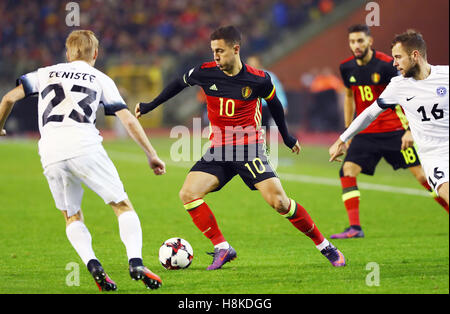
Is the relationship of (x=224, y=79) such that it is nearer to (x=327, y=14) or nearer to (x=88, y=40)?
(x=88, y=40)

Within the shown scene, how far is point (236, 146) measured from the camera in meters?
7.45

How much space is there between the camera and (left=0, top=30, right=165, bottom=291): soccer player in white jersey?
611 centimetres

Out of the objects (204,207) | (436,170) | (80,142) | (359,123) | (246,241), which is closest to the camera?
(80,142)

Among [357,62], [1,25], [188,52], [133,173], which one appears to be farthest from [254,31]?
[357,62]

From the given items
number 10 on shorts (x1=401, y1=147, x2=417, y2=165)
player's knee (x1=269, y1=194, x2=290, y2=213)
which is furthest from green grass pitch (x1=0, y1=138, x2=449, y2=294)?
number 10 on shorts (x1=401, y1=147, x2=417, y2=165)

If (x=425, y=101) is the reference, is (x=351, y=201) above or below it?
below

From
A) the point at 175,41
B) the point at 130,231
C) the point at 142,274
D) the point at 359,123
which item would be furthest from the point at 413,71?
the point at 175,41

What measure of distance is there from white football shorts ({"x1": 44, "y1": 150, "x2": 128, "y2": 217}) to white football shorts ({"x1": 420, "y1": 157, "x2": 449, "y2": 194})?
259cm

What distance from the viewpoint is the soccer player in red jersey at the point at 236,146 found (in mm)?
7340

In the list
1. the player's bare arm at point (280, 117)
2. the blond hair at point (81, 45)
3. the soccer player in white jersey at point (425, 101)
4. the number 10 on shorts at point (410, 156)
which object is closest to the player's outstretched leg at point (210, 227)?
the player's bare arm at point (280, 117)

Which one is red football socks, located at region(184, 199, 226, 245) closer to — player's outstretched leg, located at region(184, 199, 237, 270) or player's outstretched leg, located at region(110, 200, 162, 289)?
player's outstretched leg, located at region(184, 199, 237, 270)

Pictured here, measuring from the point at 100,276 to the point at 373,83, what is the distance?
4.78 m

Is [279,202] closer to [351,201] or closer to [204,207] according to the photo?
[204,207]

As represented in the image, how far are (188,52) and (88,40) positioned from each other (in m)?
26.0
